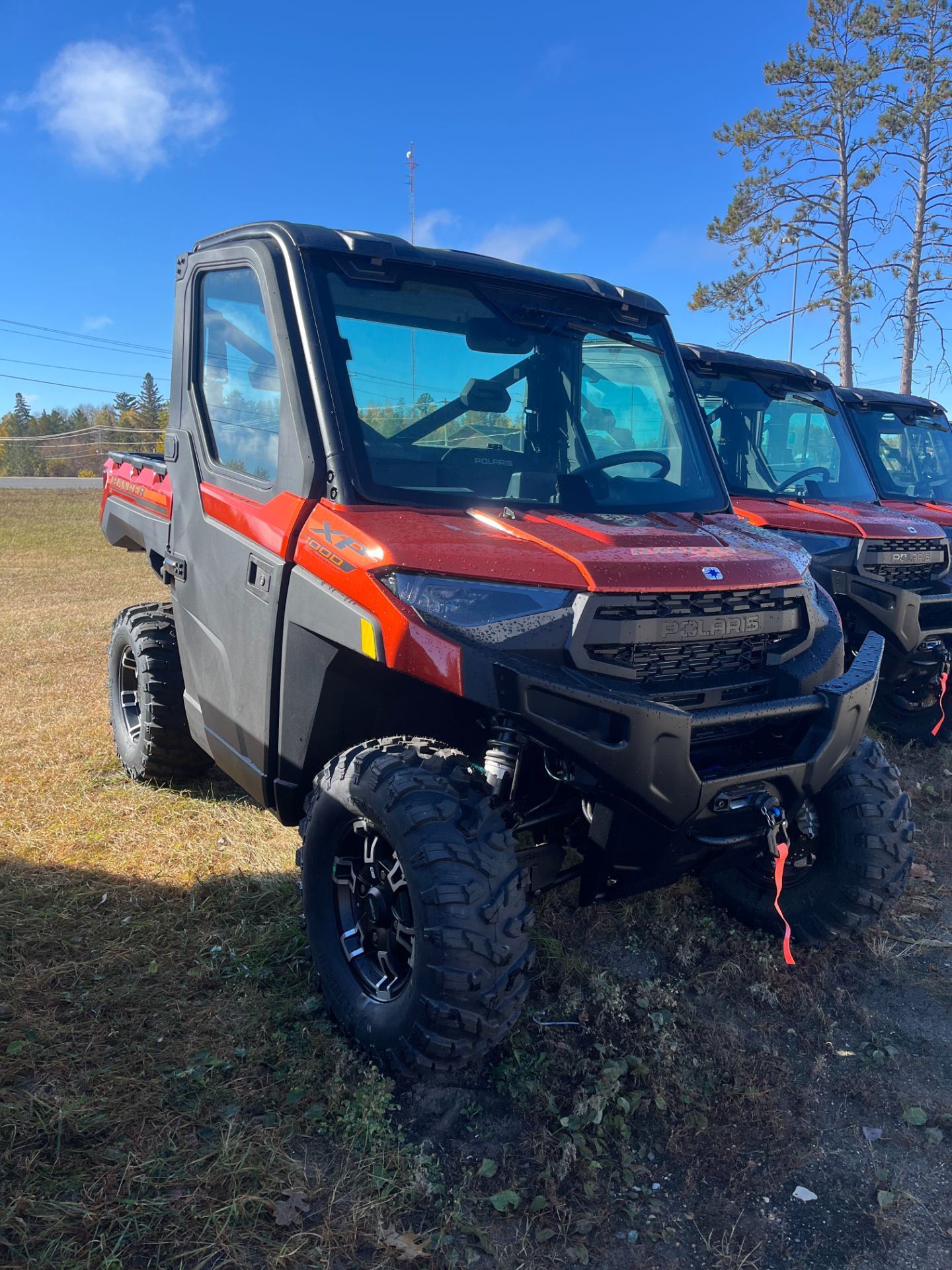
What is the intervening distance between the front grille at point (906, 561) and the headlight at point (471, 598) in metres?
3.80

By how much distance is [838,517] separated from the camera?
5941mm

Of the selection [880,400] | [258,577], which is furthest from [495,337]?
[880,400]

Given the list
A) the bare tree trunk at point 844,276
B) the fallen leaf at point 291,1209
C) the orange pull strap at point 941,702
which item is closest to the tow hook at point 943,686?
the orange pull strap at point 941,702

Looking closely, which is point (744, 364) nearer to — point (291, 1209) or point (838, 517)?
point (838, 517)

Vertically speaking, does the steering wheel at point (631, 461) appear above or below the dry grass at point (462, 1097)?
above

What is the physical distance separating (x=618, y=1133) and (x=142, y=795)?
3175 millimetres

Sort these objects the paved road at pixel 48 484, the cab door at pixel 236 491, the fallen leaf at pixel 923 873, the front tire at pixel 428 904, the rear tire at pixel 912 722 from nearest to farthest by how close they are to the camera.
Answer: the front tire at pixel 428 904, the cab door at pixel 236 491, the fallen leaf at pixel 923 873, the rear tire at pixel 912 722, the paved road at pixel 48 484

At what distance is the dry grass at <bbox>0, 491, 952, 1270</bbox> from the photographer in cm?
232

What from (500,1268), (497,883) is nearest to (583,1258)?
(500,1268)

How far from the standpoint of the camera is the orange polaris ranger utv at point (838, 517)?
18.8 ft

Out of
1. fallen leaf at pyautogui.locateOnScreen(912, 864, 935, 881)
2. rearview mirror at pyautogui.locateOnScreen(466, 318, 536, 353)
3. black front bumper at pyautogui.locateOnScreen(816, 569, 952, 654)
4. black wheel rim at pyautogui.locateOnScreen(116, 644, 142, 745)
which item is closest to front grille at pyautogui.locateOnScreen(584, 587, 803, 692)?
rearview mirror at pyautogui.locateOnScreen(466, 318, 536, 353)

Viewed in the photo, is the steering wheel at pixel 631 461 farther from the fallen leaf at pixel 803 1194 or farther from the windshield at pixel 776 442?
the windshield at pixel 776 442

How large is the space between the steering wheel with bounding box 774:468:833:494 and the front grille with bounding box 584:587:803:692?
12.2 ft

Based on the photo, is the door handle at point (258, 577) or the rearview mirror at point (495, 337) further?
the rearview mirror at point (495, 337)
